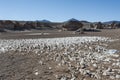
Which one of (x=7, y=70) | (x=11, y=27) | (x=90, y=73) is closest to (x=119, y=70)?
(x=90, y=73)

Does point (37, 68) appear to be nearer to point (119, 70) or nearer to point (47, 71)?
point (47, 71)

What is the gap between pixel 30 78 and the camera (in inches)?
308

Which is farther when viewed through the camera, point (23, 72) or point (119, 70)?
point (23, 72)

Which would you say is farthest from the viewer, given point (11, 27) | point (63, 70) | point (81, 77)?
point (11, 27)

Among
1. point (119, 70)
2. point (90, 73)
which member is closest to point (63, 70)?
point (90, 73)

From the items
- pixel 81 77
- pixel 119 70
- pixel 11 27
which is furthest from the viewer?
pixel 11 27

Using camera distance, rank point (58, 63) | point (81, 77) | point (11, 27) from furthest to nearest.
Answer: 1. point (11, 27)
2. point (58, 63)
3. point (81, 77)

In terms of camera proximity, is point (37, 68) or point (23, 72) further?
point (37, 68)

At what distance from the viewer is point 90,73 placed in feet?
25.3

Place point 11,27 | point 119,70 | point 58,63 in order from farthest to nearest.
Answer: point 11,27 < point 58,63 < point 119,70

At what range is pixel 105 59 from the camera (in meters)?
10.2

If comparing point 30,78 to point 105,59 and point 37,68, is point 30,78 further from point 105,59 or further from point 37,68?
point 105,59

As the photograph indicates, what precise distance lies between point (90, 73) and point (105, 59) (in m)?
2.70

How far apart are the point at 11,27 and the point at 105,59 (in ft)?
191
